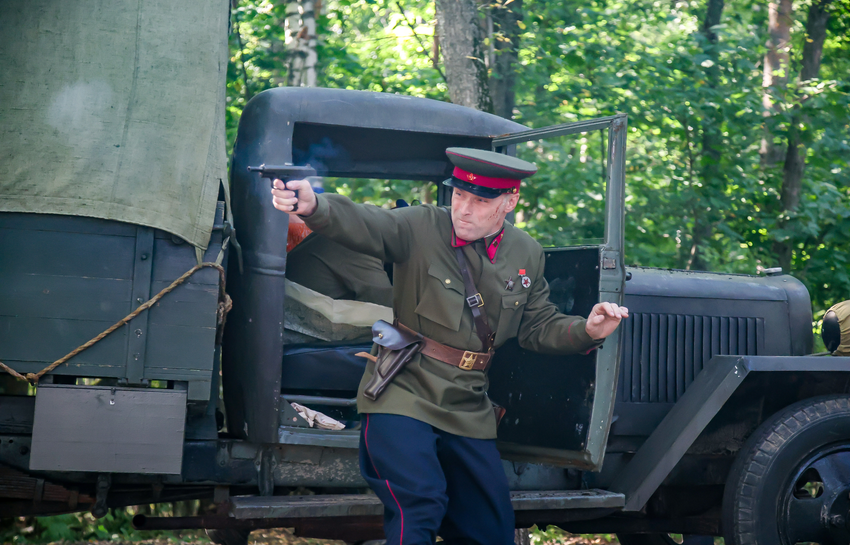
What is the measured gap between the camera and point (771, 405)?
3984 millimetres

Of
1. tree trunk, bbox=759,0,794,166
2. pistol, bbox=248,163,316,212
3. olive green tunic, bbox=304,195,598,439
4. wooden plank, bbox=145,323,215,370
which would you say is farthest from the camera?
tree trunk, bbox=759,0,794,166

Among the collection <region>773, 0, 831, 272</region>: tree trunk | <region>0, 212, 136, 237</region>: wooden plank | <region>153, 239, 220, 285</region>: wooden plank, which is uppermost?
<region>773, 0, 831, 272</region>: tree trunk

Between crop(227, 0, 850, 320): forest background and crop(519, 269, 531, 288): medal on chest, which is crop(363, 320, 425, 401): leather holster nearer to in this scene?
crop(519, 269, 531, 288): medal on chest

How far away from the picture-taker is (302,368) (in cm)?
364

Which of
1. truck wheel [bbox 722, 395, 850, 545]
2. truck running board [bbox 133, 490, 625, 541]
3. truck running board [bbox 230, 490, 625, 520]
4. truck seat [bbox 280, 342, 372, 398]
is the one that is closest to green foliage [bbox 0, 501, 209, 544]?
truck running board [bbox 133, 490, 625, 541]

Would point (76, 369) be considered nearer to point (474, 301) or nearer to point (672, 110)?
point (474, 301)

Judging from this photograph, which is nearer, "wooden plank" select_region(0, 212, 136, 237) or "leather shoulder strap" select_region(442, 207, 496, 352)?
"wooden plank" select_region(0, 212, 136, 237)

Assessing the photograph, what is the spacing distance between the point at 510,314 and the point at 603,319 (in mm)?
373

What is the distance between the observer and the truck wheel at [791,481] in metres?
3.59

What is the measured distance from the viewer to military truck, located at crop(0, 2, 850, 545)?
9.64 feet

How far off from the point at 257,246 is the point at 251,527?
1307mm

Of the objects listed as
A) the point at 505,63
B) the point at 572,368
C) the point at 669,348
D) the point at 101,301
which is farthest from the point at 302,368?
the point at 505,63

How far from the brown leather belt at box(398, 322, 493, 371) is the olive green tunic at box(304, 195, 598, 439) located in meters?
0.02

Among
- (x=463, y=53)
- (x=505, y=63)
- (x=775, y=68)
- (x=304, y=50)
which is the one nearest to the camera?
(x=463, y=53)
